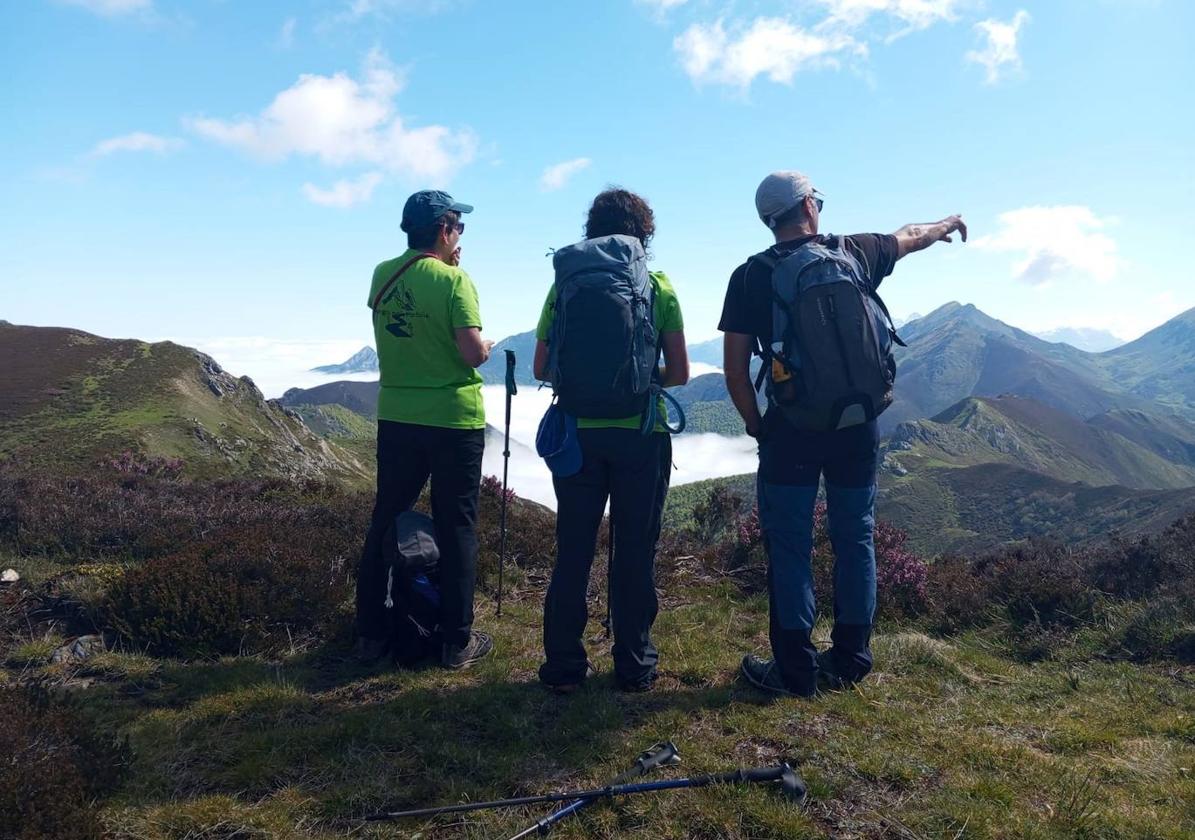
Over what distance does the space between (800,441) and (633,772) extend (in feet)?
7.22

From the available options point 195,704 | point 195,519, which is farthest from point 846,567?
point 195,519

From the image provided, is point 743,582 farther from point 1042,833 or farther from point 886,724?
point 1042,833

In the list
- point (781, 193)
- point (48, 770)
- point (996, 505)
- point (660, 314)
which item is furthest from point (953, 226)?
point (996, 505)

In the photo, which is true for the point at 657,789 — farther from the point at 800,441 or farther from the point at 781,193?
the point at 781,193

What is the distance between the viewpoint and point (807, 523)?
15.0 ft

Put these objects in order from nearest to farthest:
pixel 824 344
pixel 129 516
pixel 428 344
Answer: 1. pixel 824 344
2. pixel 428 344
3. pixel 129 516

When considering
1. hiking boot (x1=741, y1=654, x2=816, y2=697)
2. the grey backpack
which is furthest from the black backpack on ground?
the grey backpack

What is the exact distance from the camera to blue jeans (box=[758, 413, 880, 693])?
4543mm

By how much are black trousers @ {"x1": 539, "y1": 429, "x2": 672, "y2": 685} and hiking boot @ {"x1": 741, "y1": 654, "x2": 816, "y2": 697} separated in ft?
2.28

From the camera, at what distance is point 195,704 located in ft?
14.8

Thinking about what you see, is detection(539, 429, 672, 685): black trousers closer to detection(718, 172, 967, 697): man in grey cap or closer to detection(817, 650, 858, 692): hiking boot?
detection(718, 172, 967, 697): man in grey cap

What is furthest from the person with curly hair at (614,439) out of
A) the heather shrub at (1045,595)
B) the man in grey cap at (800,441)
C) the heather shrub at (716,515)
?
the heather shrub at (716,515)

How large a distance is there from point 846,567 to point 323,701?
11.7 feet

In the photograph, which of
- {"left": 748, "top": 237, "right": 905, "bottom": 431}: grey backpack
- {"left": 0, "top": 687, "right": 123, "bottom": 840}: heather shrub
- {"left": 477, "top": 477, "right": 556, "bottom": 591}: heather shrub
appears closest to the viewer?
{"left": 0, "top": 687, "right": 123, "bottom": 840}: heather shrub
